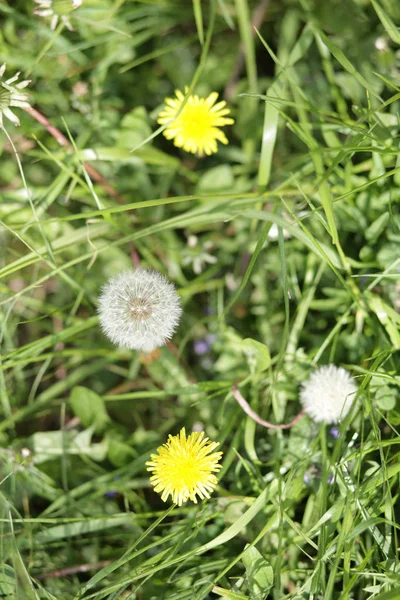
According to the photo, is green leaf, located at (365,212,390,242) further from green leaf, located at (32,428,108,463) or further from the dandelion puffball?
green leaf, located at (32,428,108,463)

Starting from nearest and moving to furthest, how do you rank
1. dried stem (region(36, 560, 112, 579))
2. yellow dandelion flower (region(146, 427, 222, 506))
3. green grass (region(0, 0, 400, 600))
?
yellow dandelion flower (region(146, 427, 222, 506)) → green grass (region(0, 0, 400, 600)) → dried stem (region(36, 560, 112, 579))

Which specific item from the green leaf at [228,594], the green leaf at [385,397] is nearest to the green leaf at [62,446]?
the green leaf at [228,594]

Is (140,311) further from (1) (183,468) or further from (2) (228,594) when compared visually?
(2) (228,594)

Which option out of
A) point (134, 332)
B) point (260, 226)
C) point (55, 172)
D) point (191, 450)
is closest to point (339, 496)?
point (191, 450)

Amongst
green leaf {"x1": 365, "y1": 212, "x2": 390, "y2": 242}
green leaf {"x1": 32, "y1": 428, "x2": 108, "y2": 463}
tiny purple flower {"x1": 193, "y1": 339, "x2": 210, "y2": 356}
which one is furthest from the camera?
tiny purple flower {"x1": 193, "y1": 339, "x2": 210, "y2": 356}

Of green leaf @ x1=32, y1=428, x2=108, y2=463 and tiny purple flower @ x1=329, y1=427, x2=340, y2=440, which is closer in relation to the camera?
tiny purple flower @ x1=329, y1=427, x2=340, y2=440

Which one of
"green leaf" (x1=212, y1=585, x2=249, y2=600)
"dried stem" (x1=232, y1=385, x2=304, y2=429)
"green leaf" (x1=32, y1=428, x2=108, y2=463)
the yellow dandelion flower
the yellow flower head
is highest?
the yellow flower head

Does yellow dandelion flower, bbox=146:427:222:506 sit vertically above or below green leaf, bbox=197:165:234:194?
below

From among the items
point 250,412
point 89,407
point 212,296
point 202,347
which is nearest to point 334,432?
point 250,412

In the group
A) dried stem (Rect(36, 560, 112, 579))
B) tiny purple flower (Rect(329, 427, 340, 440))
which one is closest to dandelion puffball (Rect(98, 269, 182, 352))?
tiny purple flower (Rect(329, 427, 340, 440))
